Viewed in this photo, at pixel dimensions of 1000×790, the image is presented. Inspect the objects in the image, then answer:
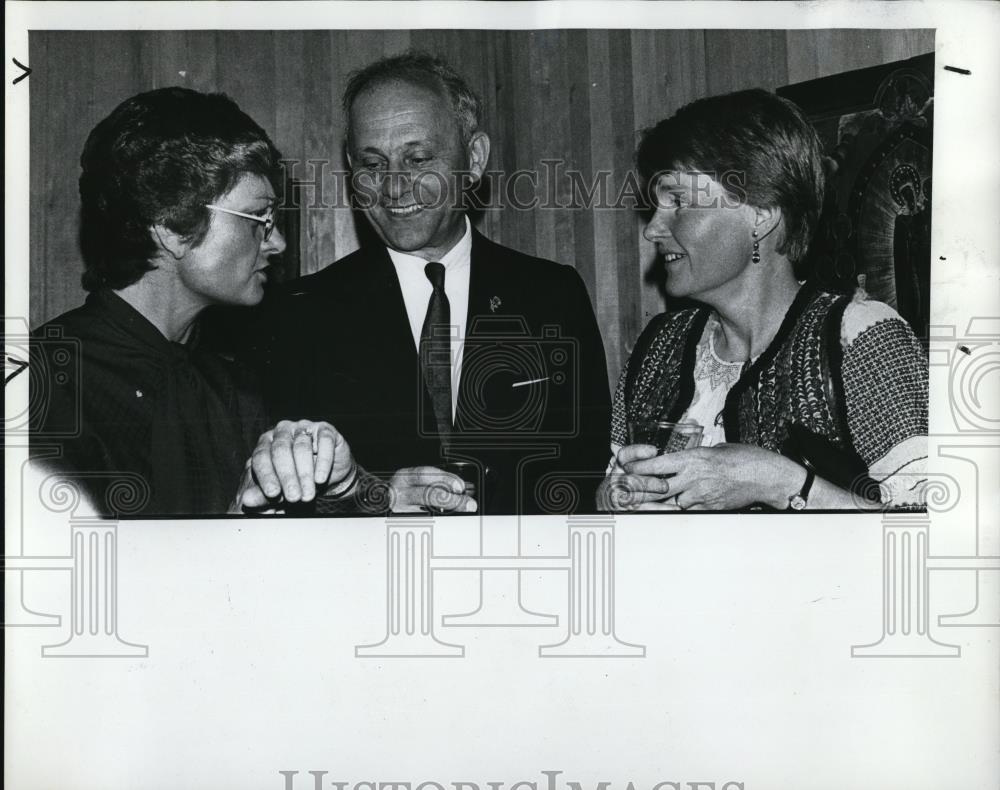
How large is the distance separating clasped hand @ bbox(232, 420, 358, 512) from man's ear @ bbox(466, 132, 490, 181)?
63cm

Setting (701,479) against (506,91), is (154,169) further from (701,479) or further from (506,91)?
(701,479)

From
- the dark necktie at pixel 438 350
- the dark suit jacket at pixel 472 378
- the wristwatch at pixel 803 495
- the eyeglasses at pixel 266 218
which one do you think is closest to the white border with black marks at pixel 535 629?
→ the wristwatch at pixel 803 495

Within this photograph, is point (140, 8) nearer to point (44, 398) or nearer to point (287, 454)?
point (44, 398)

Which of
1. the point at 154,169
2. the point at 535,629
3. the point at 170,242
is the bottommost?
the point at 535,629

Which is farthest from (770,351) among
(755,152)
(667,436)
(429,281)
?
(429,281)

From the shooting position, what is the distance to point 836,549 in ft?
6.93

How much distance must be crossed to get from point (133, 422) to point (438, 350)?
667mm

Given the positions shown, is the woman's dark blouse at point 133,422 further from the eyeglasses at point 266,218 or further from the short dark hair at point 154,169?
the eyeglasses at point 266,218

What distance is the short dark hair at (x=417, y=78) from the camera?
6.82 feet

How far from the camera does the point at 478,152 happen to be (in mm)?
2096

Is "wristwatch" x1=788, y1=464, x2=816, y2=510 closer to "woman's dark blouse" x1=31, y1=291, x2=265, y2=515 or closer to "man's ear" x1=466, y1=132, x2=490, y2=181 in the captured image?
"man's ear" x1=466, y1=132, x2=490, y2=181

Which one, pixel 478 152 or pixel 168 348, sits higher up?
pixel 478 152

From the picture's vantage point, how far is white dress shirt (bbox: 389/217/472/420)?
2.12 meters

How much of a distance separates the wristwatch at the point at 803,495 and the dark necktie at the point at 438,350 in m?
0.75
